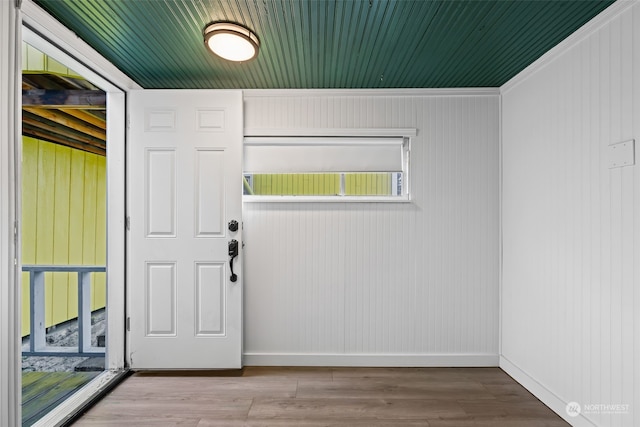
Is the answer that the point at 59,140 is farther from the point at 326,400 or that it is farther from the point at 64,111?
the point at 326,400

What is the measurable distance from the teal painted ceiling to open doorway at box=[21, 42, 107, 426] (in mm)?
862

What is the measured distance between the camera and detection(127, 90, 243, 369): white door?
8.57 feet

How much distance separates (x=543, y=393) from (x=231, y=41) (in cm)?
318

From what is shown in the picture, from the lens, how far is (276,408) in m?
2.14

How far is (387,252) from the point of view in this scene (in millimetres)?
2811

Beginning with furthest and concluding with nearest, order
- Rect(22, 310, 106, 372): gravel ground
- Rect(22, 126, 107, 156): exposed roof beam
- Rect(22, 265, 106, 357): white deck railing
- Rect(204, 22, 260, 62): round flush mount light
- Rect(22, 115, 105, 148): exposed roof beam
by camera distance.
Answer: Rect(22, 126, 107, 156): exposed roof beam, Rect(22, 115, 105, 148): exposed roof beam, Rect(22, 265, 106, 357): white deck railing, Rect(22, 310, 106, 372): gravel ground, Rect(204, 22, 260, 62): round flush mount light

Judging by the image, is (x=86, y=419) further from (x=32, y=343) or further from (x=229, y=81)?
(x=229, y=81)

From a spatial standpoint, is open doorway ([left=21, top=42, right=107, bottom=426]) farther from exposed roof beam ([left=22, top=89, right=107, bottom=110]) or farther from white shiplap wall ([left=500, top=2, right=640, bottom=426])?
white shiplap wall ([left=500, top=2, right=640, bottom=426])

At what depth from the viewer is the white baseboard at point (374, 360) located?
2.77 metres

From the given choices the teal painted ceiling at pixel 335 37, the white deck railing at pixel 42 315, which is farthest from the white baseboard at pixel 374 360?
the teal painted ceiling at pixel 335 37

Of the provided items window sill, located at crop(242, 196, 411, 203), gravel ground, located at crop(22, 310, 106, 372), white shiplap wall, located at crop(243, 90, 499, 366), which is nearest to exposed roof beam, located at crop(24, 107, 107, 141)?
white shiplap wall, located at crop(243, 90, 499, 366)

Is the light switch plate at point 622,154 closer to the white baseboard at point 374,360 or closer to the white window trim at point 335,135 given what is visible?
the white window trim at point 335,135

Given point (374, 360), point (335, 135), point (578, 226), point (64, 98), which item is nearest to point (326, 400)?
point (374, 360)

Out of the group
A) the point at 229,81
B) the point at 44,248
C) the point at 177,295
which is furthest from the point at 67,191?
the point at 229,81
